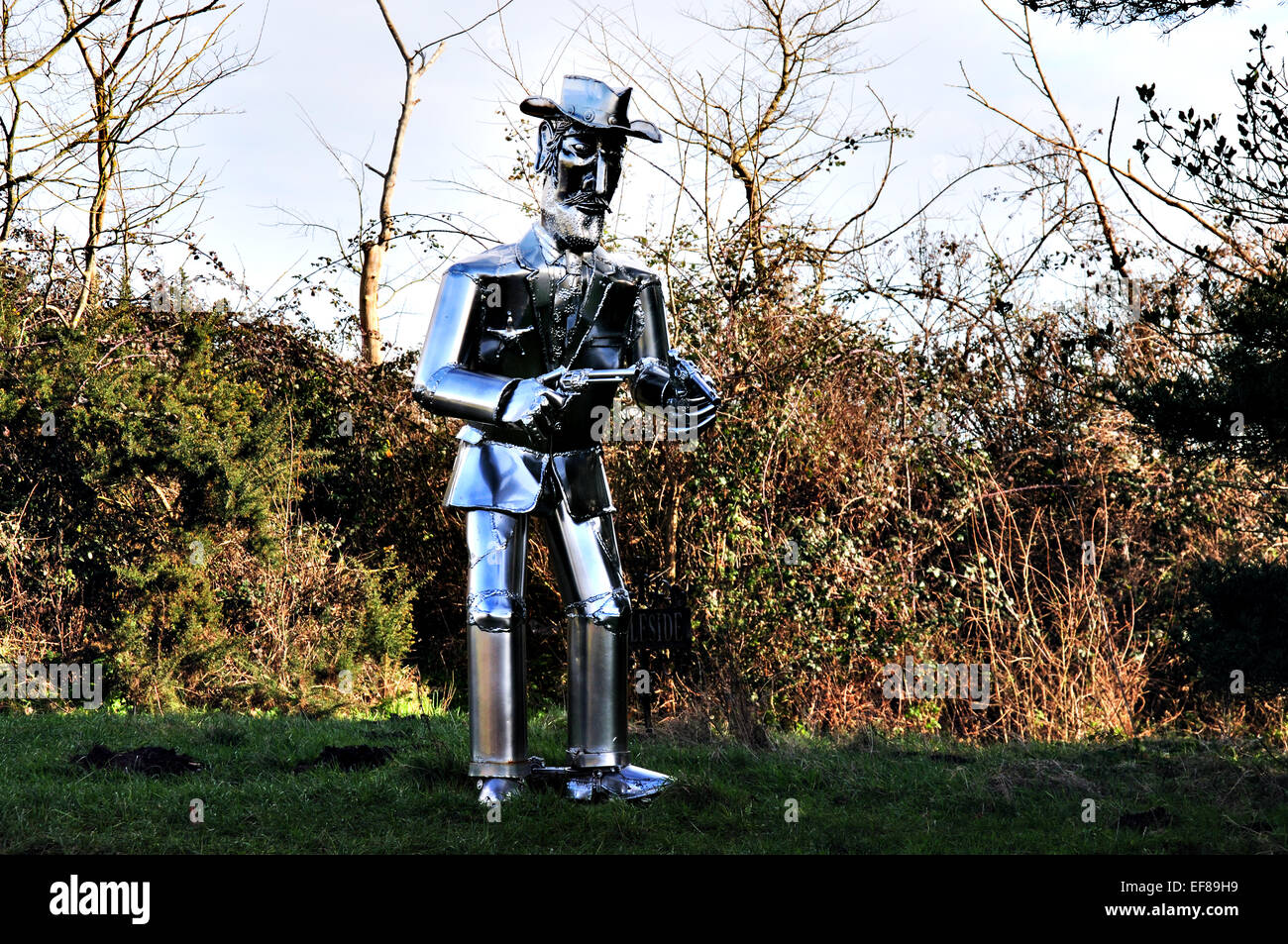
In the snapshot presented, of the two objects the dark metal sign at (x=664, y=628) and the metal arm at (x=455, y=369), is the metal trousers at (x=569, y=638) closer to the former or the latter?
the metal arm at (x=455, y=369)

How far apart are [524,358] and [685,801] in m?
1.80

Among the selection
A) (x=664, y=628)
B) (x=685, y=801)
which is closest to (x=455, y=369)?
(x=685, y=801)

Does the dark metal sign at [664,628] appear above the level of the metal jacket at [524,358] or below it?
below

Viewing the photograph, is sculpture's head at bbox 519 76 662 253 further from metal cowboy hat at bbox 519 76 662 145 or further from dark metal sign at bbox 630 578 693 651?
dark metal sign at bbox 630 578 693 651

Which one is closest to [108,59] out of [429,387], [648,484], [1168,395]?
[648,484]

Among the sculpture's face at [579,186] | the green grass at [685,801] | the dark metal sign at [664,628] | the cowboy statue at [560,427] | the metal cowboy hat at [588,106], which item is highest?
the metal cowboy hat at [588,106]

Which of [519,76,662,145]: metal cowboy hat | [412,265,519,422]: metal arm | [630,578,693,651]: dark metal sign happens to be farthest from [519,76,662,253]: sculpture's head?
[630,578,693,651]: dark metal sign

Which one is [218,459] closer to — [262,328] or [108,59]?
[262,328]

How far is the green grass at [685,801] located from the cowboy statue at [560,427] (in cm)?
29

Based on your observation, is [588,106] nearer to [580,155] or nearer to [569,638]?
[580,155]

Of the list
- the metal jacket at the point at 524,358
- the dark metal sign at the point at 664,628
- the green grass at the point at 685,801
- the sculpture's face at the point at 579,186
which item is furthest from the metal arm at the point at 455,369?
the dark metal sign at the point at 664,628

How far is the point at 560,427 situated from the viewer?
15.4ft

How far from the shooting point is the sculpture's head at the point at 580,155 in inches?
180

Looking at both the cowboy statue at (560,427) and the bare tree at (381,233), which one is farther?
the bare tree at (381,233)
